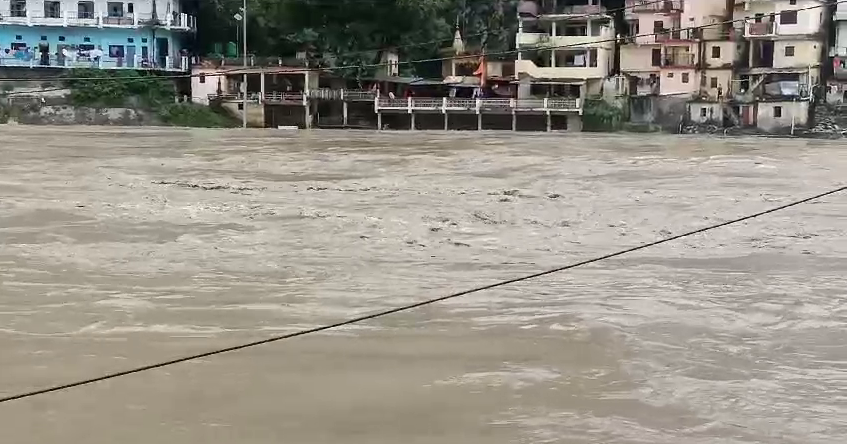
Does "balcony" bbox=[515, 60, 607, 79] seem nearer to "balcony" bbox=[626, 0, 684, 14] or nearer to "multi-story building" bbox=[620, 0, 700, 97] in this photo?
"multi-story building" bbox=[620, 0, 700, 97]

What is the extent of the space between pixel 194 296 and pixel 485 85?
1052 inches

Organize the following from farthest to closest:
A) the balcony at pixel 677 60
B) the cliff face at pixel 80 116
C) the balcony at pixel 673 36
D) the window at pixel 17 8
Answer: the window at pixel 17 8
the balcony at pixel 673 36
the balcony at pixel 677 60
the cliff face at pixel 80 116

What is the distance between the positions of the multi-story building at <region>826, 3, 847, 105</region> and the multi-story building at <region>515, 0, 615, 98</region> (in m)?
7.25

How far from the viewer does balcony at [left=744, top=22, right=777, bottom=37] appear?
28.8 metres

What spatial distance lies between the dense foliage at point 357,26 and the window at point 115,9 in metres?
2.94

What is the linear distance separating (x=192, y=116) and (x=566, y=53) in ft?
42.7

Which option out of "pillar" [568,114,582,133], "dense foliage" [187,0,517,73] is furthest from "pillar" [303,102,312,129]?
"pillar" [568,114,582,133]

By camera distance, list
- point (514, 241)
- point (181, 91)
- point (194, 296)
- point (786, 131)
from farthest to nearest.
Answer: point (181, 91) < point (786, 131) < point (514, 241) < point (194, 296)

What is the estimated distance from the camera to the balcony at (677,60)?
1176 inches

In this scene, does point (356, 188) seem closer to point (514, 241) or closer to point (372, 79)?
point (514, 241)

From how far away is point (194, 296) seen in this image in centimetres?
564

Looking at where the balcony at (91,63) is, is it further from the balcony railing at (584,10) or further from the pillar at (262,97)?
the balcony railing at (584,10)

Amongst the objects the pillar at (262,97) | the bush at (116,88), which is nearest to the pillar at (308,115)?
the pillar at (262,97)

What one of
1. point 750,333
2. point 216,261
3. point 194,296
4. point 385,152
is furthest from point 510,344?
point 385,152
